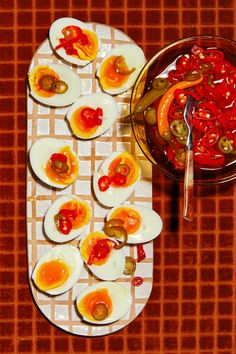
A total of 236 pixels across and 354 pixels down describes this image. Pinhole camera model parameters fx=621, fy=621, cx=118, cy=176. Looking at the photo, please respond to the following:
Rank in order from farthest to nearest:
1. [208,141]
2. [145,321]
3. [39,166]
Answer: [145,321]
[39,166]
[208,141]

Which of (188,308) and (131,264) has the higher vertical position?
(131,264)

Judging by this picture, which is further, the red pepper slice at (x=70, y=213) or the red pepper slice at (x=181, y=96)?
the red pepper slice at (x=70, y=213)

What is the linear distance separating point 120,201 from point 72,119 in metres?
0.26

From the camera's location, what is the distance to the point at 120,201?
1.71 metres

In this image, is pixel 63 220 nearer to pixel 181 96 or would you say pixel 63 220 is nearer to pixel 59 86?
Result: pixel 59 86

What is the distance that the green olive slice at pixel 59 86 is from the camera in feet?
5.45

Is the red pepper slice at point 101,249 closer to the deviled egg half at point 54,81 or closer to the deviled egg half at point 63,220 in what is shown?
the deviled egg half at point 63,220

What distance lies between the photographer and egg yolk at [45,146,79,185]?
5.52ft

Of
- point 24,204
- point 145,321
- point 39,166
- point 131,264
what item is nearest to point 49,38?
point 39,166

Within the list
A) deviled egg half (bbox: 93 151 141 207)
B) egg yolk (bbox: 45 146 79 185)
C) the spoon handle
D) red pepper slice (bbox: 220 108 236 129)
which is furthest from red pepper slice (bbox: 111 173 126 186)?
red pepper slice (bbox: 220 108 236 129)

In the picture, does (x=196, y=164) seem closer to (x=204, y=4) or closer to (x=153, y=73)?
(x=153, y=73)

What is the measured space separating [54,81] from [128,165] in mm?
303

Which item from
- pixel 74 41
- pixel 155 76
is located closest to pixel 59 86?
pixel 74 41

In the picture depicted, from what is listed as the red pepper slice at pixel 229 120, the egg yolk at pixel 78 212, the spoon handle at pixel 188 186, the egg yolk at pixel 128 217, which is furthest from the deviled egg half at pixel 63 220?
the red pepper slice at pixel 229 120
